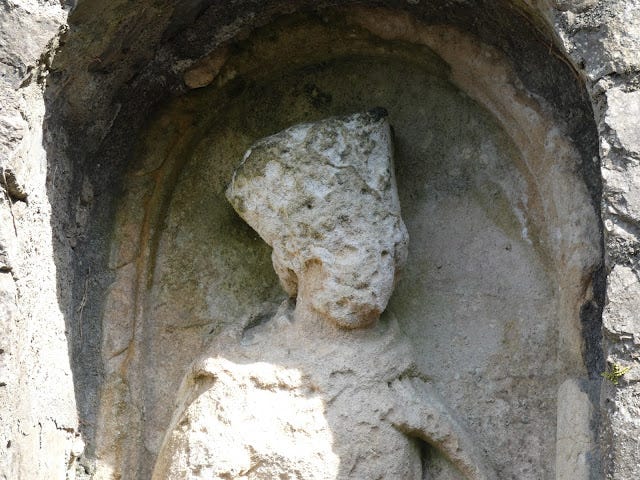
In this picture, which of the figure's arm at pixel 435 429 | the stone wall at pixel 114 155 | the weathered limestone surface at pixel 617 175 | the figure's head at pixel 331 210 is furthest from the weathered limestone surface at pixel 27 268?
the weathered limestone surface at pixel 617 175

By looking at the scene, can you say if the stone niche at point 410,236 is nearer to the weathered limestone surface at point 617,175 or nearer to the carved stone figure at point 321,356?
the carved stone figure at point 321,356

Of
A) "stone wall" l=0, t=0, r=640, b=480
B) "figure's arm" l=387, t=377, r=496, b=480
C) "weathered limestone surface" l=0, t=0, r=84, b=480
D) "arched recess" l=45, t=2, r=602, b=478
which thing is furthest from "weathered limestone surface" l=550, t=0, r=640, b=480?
"weathered limestone surface" l=0, t=0, r=84, b=480

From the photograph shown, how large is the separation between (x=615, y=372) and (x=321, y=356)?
0.78 metres

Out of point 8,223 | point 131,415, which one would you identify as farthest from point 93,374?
point 8,223

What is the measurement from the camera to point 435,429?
2670mm

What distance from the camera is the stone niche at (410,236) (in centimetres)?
270

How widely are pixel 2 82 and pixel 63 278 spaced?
552 millimetres

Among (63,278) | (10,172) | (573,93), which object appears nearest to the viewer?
(10,172)

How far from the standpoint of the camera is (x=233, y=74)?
301 cm

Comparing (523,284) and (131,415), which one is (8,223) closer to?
(131,415)

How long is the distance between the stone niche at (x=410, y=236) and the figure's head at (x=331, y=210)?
131mm

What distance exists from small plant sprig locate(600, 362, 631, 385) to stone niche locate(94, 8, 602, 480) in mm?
374

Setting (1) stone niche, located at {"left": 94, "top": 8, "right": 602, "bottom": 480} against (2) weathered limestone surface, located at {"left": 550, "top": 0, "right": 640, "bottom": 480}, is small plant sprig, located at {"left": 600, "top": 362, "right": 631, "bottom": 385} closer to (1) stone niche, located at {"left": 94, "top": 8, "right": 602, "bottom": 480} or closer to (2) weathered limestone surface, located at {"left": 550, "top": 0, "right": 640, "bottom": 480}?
(2) weathered limestone surface, located at {"left": 550, "top": 0, "right": 640, "bottom": 480}

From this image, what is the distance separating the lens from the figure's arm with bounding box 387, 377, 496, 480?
2.65 m
